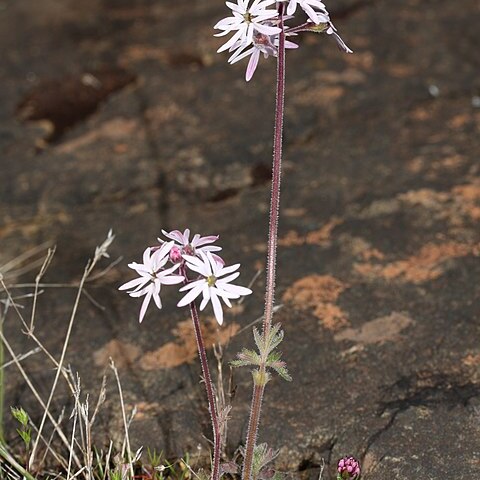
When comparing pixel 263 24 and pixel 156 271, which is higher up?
pixel 263 24

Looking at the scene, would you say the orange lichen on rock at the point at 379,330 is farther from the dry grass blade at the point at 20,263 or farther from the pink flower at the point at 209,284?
the dry grass blade at the point at 20,263

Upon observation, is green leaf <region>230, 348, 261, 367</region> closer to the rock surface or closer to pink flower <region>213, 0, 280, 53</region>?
the rock surface

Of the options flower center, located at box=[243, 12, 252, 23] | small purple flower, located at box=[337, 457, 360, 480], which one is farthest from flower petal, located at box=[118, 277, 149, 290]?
small purple flower, located at box=[337, 457, 360, 480]

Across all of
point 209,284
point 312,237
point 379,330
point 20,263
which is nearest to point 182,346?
point 379,330

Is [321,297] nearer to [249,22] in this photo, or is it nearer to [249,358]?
[249,358]

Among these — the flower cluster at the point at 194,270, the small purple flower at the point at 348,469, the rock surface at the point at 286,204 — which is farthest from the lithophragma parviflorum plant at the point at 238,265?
the rock surface at the point at 286,204

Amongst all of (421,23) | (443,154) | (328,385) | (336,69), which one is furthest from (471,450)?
(421,23)
